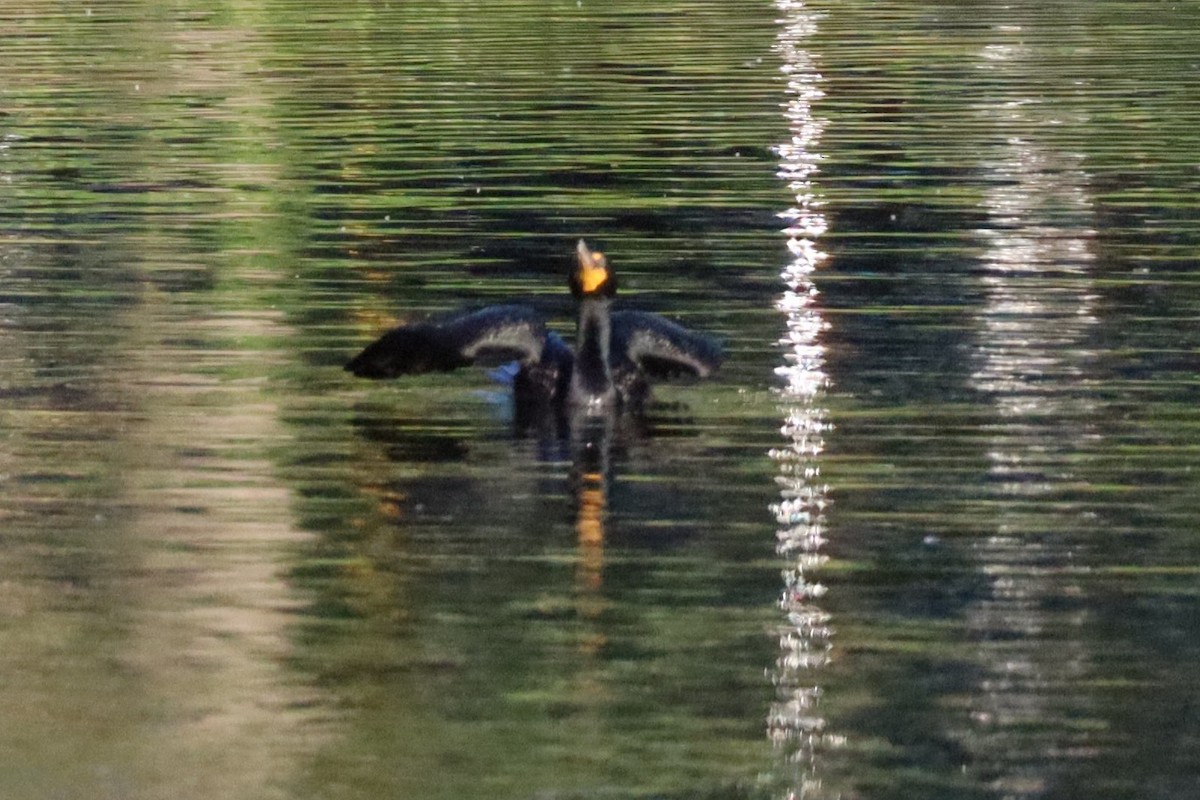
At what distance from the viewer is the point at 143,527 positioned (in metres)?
11.0

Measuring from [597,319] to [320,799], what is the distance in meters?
5.35

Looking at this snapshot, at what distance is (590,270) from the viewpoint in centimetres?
1292

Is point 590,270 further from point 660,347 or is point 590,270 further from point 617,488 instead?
point 617,488

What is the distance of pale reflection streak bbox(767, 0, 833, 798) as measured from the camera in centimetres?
843

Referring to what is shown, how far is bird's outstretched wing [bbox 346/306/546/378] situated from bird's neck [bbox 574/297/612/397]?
254mm

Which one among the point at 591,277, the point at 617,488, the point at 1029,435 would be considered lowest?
the point at 1029,435

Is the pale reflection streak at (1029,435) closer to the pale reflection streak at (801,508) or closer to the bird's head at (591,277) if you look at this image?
the pale reflection streak at (801,508)

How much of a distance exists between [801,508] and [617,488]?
86cm

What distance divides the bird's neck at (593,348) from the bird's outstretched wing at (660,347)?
0.11m

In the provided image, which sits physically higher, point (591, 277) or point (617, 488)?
point (591, 277)

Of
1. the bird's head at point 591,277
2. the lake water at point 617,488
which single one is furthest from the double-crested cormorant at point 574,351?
the lake water at point 617,488

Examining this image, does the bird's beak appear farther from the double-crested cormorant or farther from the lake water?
the lake water

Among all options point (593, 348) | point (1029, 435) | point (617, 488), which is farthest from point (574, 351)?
point (1029, 435)

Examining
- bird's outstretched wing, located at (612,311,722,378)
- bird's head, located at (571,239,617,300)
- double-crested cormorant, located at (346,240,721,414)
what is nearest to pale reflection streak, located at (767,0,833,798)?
bird's outstretched wing, located at (612,311,722,378)
